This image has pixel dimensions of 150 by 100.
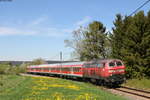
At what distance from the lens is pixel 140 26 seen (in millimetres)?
30969

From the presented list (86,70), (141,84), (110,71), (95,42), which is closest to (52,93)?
(110,71)

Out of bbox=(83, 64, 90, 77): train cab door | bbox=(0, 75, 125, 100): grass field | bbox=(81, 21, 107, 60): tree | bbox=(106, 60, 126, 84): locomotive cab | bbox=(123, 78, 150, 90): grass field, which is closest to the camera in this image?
bbox=(0, 75, 125, 100): grass field

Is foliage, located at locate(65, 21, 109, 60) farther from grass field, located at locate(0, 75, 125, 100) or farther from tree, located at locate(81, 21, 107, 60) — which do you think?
grass field, located at locate(0, 75, 125, 100)

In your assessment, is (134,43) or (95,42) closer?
(134,43)

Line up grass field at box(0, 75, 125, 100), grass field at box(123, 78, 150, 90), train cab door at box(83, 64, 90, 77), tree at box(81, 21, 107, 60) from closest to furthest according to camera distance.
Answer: grass field at box(0, 75, 125, 100), grass field at box(123, 78, 150, 90), train cab door at box(83, 64, 90, 77), tree at box(81, 21, 107, 60)

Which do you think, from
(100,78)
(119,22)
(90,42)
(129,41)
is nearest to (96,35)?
(90,42)

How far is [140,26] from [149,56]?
3.59 meters

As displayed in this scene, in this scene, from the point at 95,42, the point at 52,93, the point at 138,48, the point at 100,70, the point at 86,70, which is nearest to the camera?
the point at 52,93

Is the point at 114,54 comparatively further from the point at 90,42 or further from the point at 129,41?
the point at 90,42

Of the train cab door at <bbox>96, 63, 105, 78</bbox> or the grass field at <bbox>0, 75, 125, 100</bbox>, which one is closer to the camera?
the grass field at <bbox>0, 75, 125, 100</bbox>

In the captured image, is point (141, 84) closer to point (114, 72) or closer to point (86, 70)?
point (114, 72)

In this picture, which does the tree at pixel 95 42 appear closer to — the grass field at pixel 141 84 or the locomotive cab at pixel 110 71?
the grass field at pixel 141 84

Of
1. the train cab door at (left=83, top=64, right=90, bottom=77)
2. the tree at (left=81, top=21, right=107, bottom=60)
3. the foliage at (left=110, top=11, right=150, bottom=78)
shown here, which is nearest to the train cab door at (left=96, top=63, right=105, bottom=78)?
the train cab door at (left=83, top=64, right=90, bottom=77)

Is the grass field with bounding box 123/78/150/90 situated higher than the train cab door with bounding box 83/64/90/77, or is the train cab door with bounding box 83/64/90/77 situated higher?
the train cab door with bounding box 83/64/90/77
